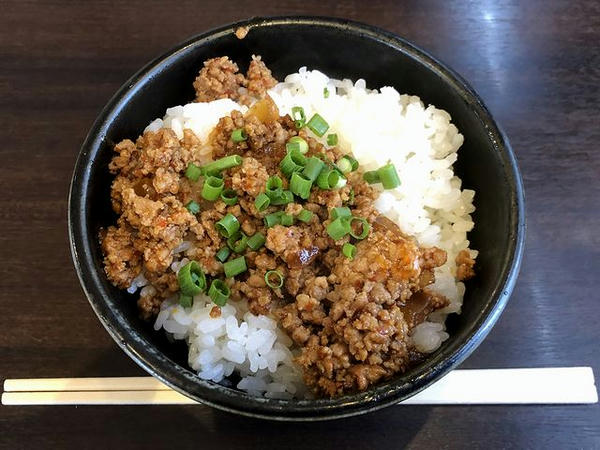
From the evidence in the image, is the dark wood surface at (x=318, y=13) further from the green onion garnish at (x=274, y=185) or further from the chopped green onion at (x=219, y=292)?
the green onion garnish at (x=274, y=185)

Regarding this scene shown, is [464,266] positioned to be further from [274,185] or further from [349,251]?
[274,185]

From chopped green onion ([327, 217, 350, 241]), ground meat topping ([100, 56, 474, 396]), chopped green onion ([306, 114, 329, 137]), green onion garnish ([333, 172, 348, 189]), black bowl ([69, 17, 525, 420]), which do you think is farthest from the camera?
chopped green onion ([306, 114, 329, 137])

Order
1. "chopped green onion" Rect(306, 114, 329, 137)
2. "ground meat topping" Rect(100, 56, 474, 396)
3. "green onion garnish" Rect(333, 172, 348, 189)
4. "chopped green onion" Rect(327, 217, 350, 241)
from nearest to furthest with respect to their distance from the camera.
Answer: "ground meat topping" Rect(100, 56, 474, 396)
"chopped green onion" Rect(327, 217, 350, 241)
"green onion garnish" Rect(333, 172, 348, 189)
"chopped green onion" Rect(306, 114, 329, 137)

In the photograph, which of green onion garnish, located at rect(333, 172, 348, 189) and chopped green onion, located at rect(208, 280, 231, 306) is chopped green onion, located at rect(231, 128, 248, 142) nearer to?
green onion garnish, located at rect(333, 172, 348, 189)

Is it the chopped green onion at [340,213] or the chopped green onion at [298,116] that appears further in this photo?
the chopped green onion at [298,116]

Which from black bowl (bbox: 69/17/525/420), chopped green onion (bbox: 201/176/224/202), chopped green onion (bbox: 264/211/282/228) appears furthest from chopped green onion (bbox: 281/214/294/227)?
black bowl (bbox: 69/17/525/420)

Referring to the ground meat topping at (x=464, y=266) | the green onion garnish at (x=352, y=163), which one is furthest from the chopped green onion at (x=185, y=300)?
the ground meat topping at (x=464, y=266)
